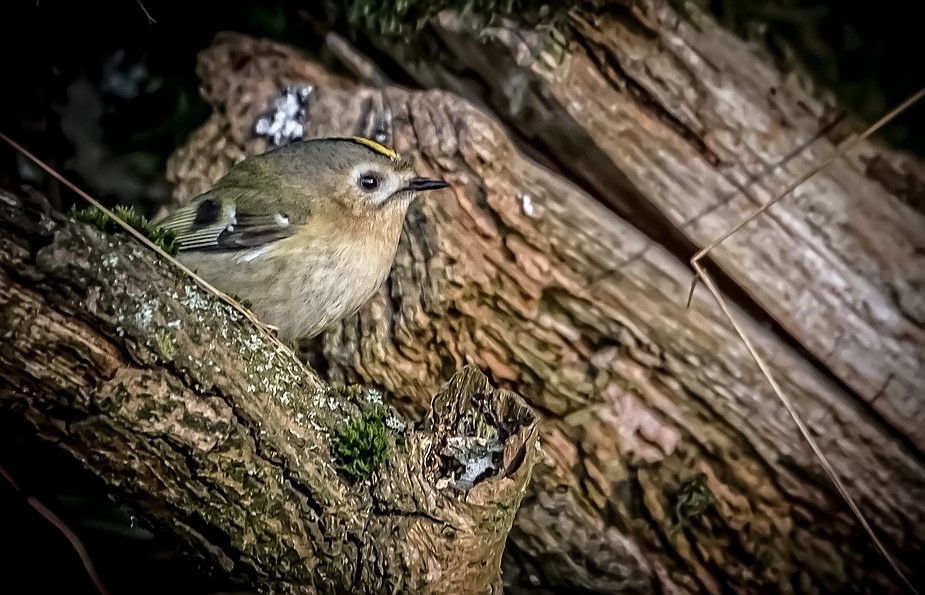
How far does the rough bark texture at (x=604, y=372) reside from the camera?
1.56 m

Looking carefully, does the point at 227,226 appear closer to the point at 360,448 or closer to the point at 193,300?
the point at 193,300

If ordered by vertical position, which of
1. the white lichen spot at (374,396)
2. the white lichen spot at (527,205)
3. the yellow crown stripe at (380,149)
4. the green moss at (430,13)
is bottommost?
the white lichen spot at (374,396)

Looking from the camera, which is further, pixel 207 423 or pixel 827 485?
pixel 827 485

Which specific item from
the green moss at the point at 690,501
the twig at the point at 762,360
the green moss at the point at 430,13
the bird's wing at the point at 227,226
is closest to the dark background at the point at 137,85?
the green moss at the point at 430,13

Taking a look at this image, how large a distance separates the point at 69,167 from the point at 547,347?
3.47ft

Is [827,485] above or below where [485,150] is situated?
below

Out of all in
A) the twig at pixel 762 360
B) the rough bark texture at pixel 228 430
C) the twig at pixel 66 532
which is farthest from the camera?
the twig at pixel 762 360

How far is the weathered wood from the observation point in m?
1.50

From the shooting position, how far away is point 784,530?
159 centimetres

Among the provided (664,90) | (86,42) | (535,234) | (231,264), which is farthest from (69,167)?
(664,90)

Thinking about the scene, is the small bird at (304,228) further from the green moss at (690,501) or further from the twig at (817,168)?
the green moss at (690,501)

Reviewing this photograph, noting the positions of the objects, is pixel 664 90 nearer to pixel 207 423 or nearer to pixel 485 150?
pixel 485 150

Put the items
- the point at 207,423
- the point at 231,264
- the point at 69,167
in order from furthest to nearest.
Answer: the point at 69,167 < the point at 231,264 < the point at 207,423

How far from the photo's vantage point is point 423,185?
5.02 ft
